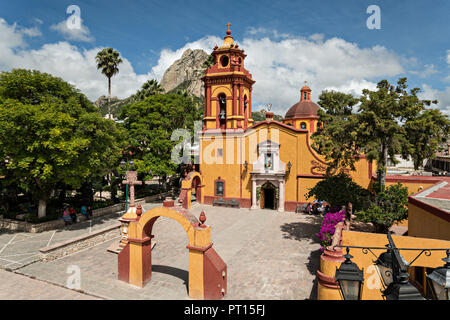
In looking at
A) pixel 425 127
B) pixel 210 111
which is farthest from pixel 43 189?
pixel 425 127

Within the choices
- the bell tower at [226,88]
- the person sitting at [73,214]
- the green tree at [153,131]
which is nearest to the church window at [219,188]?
the green tree at [153,131]

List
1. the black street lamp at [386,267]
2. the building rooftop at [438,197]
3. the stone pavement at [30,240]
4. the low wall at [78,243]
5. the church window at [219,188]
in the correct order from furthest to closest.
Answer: the church window at [219,188]
the low wall at [78,243]
the stone pavement at [30,240]
the building rooftop at [438,197]
the black street lamp at [386,267]

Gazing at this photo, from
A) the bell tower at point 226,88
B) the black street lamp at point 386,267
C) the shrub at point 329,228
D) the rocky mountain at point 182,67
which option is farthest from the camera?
the rocky mountain at point 182,67

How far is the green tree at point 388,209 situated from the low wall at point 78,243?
46.8ft

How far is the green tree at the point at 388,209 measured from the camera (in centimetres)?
1302

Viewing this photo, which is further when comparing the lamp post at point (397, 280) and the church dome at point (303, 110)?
the church dome at point (303, 110)

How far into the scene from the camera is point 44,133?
15.2m

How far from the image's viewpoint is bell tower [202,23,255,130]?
1043 inches

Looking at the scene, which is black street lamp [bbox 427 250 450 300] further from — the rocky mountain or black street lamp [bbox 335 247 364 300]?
the rocky mountain

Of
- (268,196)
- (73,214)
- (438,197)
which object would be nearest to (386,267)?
(438,197)

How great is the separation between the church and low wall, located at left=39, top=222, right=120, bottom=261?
10.6m

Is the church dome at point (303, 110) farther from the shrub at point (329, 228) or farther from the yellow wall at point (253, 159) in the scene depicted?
the shrub at point (329, 228)

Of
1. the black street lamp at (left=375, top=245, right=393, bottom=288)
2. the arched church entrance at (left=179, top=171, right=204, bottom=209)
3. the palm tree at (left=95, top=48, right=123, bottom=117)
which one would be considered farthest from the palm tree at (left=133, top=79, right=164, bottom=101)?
the black street lamp at (left=375, top=245, right=393, bottom=288)
